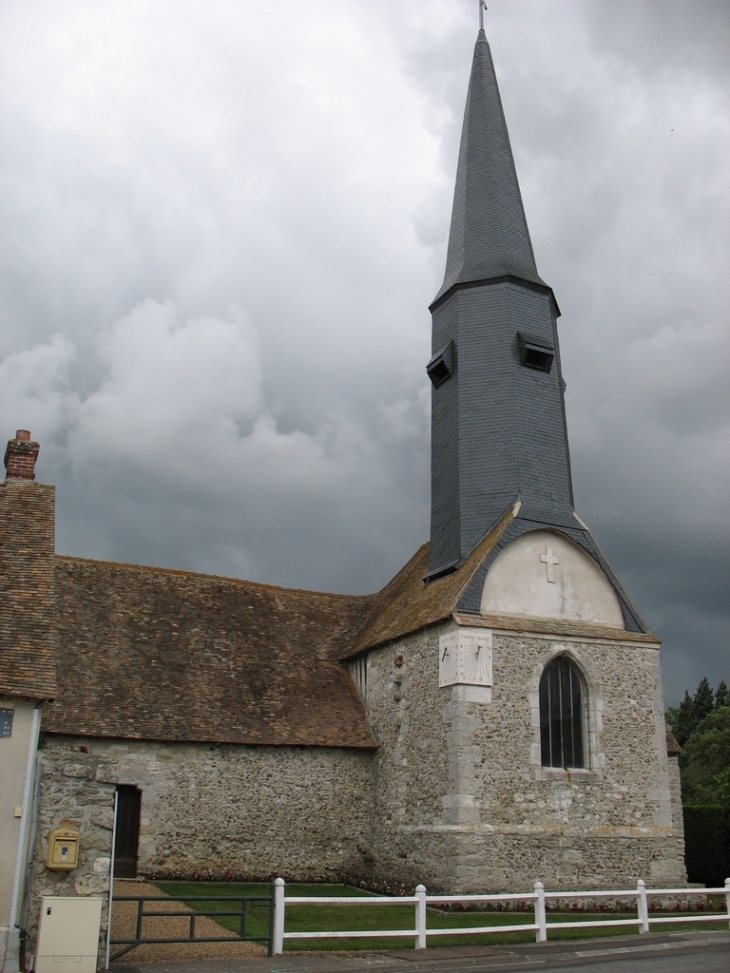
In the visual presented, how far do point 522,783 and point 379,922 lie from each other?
4.47m

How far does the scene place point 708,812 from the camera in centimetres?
2238

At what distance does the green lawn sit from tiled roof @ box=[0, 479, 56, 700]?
4015mm

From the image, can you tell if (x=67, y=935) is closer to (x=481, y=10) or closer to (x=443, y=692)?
(x=443, y=692)

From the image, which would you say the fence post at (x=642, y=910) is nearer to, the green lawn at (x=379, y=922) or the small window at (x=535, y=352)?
the green lawn at (x=379, y=922)

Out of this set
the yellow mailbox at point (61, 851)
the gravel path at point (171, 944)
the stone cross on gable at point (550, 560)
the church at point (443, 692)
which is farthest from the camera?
the stone cross on gable at point (550, 560)

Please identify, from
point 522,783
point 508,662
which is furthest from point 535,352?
point 522,783

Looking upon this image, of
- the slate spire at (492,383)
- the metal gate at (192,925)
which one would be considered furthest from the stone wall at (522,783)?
the metal gate at (192,925)

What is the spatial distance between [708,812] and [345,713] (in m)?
10.5

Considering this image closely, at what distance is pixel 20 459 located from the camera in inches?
599

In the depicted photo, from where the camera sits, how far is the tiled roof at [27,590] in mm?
10094

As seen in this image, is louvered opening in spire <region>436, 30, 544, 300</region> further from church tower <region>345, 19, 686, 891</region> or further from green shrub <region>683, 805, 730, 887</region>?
green shrub <region>683, 805, 730, 887</region>

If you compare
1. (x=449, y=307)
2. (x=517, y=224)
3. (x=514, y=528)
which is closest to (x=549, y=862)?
(x=514, y=528)

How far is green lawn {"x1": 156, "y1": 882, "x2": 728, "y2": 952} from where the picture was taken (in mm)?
10769

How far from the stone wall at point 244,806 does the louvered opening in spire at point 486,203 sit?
438 inches
